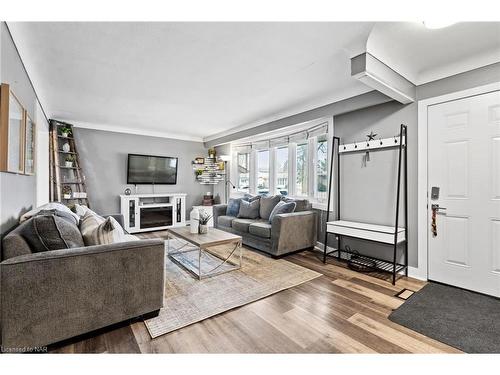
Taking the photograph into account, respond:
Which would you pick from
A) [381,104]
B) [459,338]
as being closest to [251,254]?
[459,338]

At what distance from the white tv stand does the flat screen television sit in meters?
0.37

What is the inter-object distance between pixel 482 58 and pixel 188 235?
144 inches

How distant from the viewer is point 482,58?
7.54 ft

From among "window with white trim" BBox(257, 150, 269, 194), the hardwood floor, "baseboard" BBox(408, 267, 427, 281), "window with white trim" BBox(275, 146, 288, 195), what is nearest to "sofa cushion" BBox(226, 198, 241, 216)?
"window with white trim" BBox(257, 150, 269, 194)

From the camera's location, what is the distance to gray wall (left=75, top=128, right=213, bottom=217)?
16.2ft

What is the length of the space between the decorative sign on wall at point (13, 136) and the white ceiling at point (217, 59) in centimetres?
65

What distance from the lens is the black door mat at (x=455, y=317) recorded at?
169 centimetres

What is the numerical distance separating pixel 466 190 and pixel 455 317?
1.28 meters

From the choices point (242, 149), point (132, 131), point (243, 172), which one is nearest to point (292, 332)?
point (243, 172)

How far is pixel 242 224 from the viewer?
13.4 ft

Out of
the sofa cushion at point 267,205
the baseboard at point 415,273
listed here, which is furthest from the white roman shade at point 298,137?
the baseboard at point 415,273

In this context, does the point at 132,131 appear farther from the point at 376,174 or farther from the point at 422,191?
the point at 422,191

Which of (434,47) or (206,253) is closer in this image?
(434,47)
